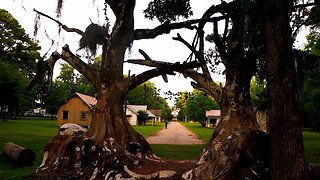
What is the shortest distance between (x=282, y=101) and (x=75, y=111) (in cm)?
5075

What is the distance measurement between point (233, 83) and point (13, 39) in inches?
1858

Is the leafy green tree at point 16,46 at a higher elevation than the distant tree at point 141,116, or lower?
higher

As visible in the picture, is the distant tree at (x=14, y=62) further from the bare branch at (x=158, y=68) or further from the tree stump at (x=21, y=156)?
the bare branch at (x=158, y=68)

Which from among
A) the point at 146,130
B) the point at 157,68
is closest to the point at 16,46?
the point at 146,130

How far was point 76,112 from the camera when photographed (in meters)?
53.8

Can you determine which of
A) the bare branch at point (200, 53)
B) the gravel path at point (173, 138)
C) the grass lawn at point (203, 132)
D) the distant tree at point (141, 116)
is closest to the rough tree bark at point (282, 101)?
the bare branch at point (200, 53)

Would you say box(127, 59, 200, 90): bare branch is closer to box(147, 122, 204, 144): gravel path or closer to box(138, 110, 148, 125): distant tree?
box(147, 122, 204, 144): gravel path

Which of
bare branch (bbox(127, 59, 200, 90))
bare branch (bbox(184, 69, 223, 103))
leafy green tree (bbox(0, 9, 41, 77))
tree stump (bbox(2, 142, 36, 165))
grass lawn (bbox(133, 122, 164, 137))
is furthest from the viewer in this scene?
leafy green tree (bbox(0, 9, 41, 77))

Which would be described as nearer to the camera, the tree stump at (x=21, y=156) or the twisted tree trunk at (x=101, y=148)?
the twisted tree trunk at (x=101, y=148)

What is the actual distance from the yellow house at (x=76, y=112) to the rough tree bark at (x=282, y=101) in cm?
4893

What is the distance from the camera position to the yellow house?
53.2 metres

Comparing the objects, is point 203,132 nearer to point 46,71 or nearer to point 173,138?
point 173,138

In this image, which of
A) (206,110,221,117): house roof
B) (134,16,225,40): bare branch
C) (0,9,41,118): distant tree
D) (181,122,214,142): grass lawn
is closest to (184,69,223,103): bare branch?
(134,16,225,40): bare branch

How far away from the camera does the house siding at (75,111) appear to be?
53.1 m
